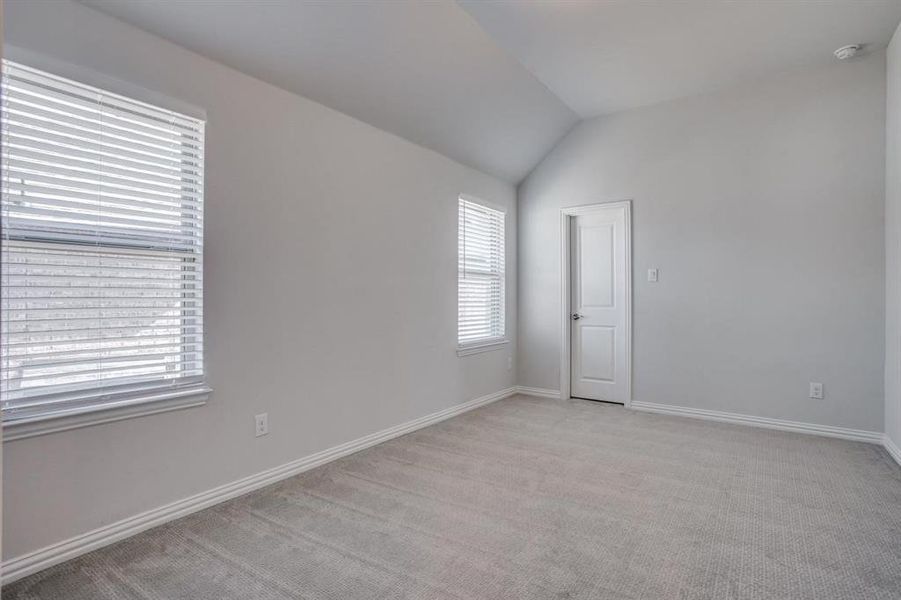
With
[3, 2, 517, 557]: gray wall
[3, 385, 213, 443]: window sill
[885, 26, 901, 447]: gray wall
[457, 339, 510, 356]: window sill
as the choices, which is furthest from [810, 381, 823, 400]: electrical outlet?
[3, 385, 213, 443]: window sill

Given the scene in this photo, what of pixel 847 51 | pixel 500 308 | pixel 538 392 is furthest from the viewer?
pixel 538 392

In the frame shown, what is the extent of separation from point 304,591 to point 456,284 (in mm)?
2888

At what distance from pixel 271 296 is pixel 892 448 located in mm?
4180

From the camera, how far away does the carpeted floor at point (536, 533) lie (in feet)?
6.04

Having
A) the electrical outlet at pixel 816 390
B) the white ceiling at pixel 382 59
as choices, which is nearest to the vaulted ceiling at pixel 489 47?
the white ceiling at pixel 382 59

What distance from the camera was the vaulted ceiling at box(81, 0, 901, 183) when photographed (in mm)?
2467

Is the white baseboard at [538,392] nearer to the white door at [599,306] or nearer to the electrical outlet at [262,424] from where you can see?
the white door at [599,306]

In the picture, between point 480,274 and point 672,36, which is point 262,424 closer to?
point 480,274

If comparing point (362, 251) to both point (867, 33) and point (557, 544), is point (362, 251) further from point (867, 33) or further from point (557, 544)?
point (867, 33)

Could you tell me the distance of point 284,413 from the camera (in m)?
2.89

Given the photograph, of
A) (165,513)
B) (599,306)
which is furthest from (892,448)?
(165,513)

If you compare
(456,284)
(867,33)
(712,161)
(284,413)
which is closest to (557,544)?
(284,413)

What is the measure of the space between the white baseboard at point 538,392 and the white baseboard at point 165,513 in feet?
6.39

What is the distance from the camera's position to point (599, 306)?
15.9 ft
